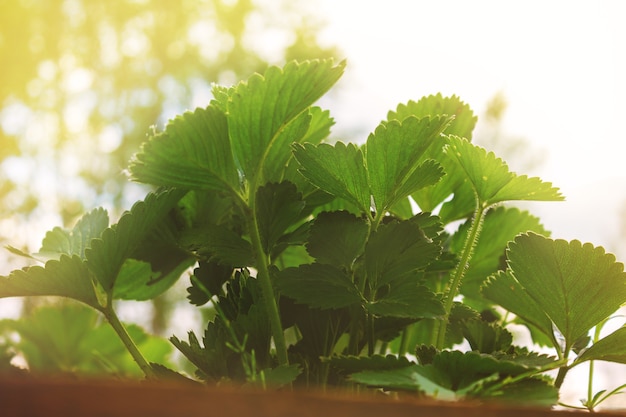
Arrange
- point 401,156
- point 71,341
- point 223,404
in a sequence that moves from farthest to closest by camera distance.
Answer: point 71,341 → point 401,156 → point 223,404

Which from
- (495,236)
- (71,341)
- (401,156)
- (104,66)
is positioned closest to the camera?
(401,156)

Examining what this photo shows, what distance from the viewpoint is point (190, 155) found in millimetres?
245

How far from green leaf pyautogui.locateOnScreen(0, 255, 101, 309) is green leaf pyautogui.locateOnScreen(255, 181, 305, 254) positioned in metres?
0.09

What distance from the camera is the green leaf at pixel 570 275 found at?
0.24m

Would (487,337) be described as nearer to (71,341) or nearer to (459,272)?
(459,272)

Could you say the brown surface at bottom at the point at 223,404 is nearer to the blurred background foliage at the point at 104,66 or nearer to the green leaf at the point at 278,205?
the green leaf at the point at 278,205

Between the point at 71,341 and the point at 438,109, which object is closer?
the point at 438,109

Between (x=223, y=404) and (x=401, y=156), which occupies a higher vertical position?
(x=401, y=156)

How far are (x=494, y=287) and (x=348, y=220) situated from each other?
0.28 ft

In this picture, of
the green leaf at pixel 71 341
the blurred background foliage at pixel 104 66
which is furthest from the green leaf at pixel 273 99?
the blurred background foliage at pixel 104 66

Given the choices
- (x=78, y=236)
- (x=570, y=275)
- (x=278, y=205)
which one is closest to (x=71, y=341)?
(x=78, y=236)

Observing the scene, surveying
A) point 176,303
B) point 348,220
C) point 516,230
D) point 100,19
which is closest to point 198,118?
point 348,220

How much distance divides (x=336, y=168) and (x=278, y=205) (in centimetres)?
4

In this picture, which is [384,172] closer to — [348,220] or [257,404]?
[348,220]
